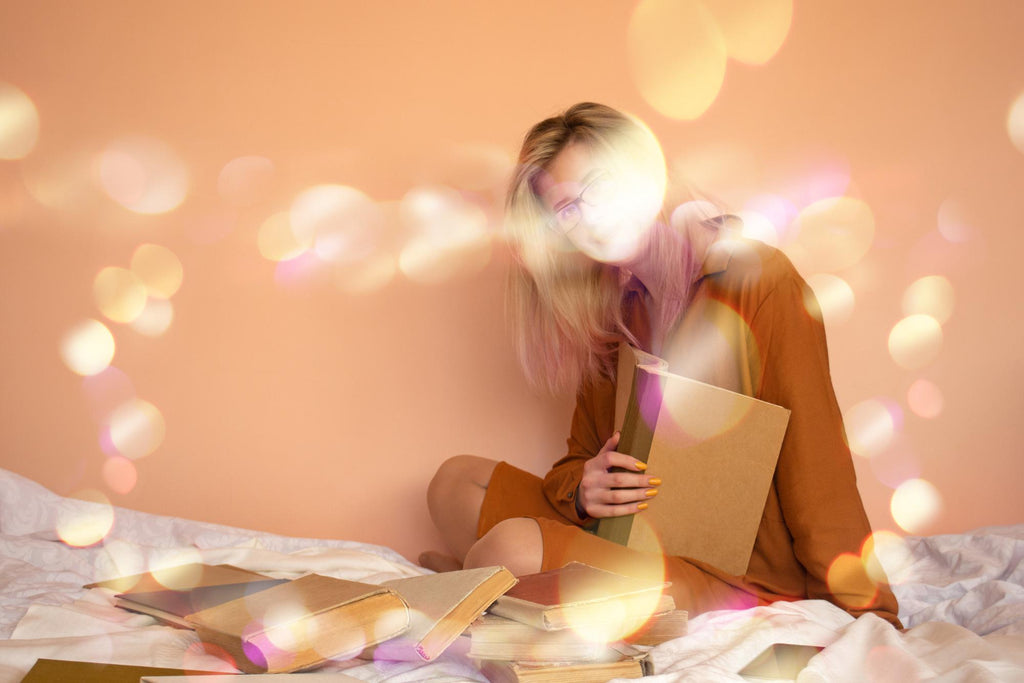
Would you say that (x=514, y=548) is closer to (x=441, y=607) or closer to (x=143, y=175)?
(x=441, y=607)

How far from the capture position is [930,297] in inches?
68.6

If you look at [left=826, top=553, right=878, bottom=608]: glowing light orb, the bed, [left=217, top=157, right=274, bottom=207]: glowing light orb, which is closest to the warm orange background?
[left=217, top=157, right=274, bottom=207]: glowing light orb

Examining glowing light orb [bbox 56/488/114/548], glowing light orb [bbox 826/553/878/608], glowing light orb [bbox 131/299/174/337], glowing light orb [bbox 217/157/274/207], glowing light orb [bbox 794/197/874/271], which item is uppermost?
glowing light orb [bbox 217/157/274/207]

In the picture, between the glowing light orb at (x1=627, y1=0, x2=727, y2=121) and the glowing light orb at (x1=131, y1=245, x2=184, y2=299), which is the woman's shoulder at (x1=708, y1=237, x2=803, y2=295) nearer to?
the glowing light orb at (x1=627, y1=0, x2=727, y2=121)

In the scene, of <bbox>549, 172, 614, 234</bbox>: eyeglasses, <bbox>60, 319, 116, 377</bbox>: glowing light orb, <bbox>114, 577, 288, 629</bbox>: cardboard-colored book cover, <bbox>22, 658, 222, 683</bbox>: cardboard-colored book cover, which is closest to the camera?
<bbox>22, 658, 222, 683</bbox>: cardboard-colored book cover

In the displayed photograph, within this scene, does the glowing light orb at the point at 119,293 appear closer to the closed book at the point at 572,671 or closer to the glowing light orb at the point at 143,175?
the glowing light orb at the point at 143,175

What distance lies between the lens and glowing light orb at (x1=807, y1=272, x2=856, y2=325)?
1.75m

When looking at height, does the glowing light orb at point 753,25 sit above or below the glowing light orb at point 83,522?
above

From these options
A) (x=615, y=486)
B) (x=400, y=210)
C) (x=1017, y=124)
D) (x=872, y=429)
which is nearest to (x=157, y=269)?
(x=400, y=210)

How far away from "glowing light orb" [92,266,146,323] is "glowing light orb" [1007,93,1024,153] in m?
1.86

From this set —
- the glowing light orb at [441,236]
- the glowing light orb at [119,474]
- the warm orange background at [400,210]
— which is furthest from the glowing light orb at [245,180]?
the glowing light orb at [119,474]

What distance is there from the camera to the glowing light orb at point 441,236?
170cm

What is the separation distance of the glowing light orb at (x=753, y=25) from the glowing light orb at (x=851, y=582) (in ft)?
3.80

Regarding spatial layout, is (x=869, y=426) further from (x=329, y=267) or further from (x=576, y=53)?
(x=329, y=267)
